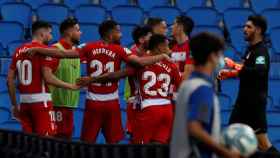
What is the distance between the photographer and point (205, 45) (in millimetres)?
4836

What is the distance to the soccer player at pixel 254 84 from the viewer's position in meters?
7.93

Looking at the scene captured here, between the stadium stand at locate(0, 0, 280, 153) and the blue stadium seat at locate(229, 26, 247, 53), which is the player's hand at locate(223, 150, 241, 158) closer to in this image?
the stadium stand at locate(0, 0, 280, 153)

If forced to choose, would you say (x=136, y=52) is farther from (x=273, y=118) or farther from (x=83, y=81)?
(x=273, y=118)

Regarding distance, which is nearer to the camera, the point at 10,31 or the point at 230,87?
the point at 230,87

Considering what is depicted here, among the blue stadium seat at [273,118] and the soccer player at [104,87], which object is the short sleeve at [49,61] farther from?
the blue stadium seat at [273,118]

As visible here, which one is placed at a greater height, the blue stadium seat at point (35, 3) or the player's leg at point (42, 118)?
the blue stadium seat at point (35, 3)

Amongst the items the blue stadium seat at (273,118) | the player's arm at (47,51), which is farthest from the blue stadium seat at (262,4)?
the player's arm at (47,51)

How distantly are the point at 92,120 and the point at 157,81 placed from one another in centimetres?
90

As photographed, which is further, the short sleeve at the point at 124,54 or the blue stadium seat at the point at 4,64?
the blue stadium seat at the point at 4,64

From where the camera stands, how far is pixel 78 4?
1337 cm

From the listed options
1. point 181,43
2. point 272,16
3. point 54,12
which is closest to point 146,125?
point 181,43

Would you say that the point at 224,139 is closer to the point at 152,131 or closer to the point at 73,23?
the point at 152,131

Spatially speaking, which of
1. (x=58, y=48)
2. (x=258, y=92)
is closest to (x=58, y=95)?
(x=58, y=48)

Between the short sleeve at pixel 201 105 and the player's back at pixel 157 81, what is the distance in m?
3.50
